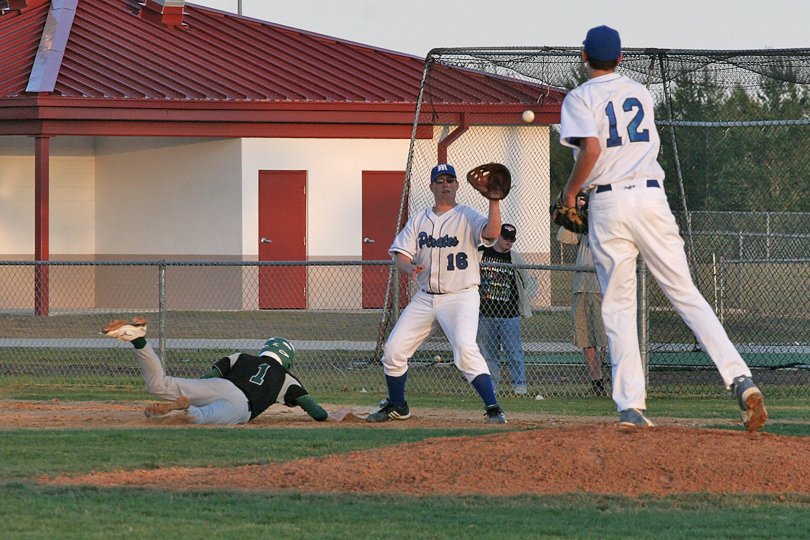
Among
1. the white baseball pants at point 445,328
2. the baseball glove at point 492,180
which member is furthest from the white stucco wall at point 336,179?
the baseball glove at point 492,180

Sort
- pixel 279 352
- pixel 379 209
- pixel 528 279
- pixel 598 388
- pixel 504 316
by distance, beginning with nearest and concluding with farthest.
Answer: pixel 279 352
pixel 598 388
pixel 504 316
pixel 528 279
pixel 379 209

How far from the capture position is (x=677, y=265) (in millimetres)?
5645

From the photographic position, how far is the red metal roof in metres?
17.8

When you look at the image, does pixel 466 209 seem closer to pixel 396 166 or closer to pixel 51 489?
pixel 51 489

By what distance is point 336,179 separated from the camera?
1902cm

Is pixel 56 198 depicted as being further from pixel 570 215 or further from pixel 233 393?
pixel 570 215

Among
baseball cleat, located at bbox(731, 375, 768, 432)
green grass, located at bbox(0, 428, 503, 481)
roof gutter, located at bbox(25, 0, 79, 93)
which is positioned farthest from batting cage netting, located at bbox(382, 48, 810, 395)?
roof gutter, located at bbox(25, 0, 79, 93)

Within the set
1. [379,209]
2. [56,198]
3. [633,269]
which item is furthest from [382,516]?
[56,198]

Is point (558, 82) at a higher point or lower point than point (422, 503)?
higher

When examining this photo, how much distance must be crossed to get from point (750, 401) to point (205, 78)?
15.2 meters

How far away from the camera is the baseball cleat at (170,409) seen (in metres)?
7.57

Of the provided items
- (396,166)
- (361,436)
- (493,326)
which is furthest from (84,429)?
(396,166)

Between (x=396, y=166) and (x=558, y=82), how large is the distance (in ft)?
18.2

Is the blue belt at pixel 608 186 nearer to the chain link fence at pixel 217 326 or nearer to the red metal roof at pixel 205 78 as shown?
the chain link fence at pixel 217 326
